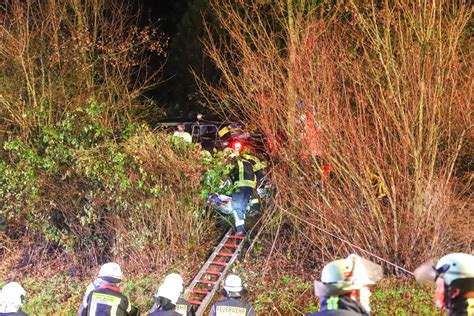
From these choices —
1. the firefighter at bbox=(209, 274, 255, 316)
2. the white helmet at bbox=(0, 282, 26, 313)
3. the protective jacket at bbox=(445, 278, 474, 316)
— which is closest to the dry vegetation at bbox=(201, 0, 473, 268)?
the firefighter at bbox=(209, 274, 255, 316)

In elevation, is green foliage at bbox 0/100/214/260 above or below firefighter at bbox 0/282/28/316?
above

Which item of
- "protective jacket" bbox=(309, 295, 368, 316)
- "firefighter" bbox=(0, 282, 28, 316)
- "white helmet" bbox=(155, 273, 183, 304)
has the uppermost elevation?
"protective jacket" bbox=(309, 295, 368, 316)

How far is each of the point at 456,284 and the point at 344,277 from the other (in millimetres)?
763

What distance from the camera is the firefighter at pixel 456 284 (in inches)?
149

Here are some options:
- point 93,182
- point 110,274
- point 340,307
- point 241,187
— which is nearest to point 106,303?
point 110,274

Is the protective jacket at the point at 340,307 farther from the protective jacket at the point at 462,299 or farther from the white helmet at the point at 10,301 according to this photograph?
the white helmet at the point at 10,301

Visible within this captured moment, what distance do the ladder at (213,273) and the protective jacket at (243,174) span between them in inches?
39.5

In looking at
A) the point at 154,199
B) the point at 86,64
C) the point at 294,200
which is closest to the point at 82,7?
the point at 86,64

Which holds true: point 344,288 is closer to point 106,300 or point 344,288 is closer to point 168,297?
point 168,297

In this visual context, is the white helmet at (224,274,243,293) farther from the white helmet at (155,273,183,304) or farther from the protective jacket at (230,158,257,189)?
the protective jacket at (230,158,257,189)

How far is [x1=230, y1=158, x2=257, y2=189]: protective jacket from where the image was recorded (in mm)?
11945

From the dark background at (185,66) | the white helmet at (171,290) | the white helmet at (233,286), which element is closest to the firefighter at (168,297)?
the white helmet at (171,290)

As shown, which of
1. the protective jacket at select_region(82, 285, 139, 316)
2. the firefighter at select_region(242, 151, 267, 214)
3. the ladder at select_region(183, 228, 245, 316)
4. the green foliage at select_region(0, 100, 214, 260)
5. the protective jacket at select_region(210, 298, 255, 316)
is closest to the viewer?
the protective jacket at select_region(82, 285, 139, 316)

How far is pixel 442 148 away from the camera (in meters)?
10.8
